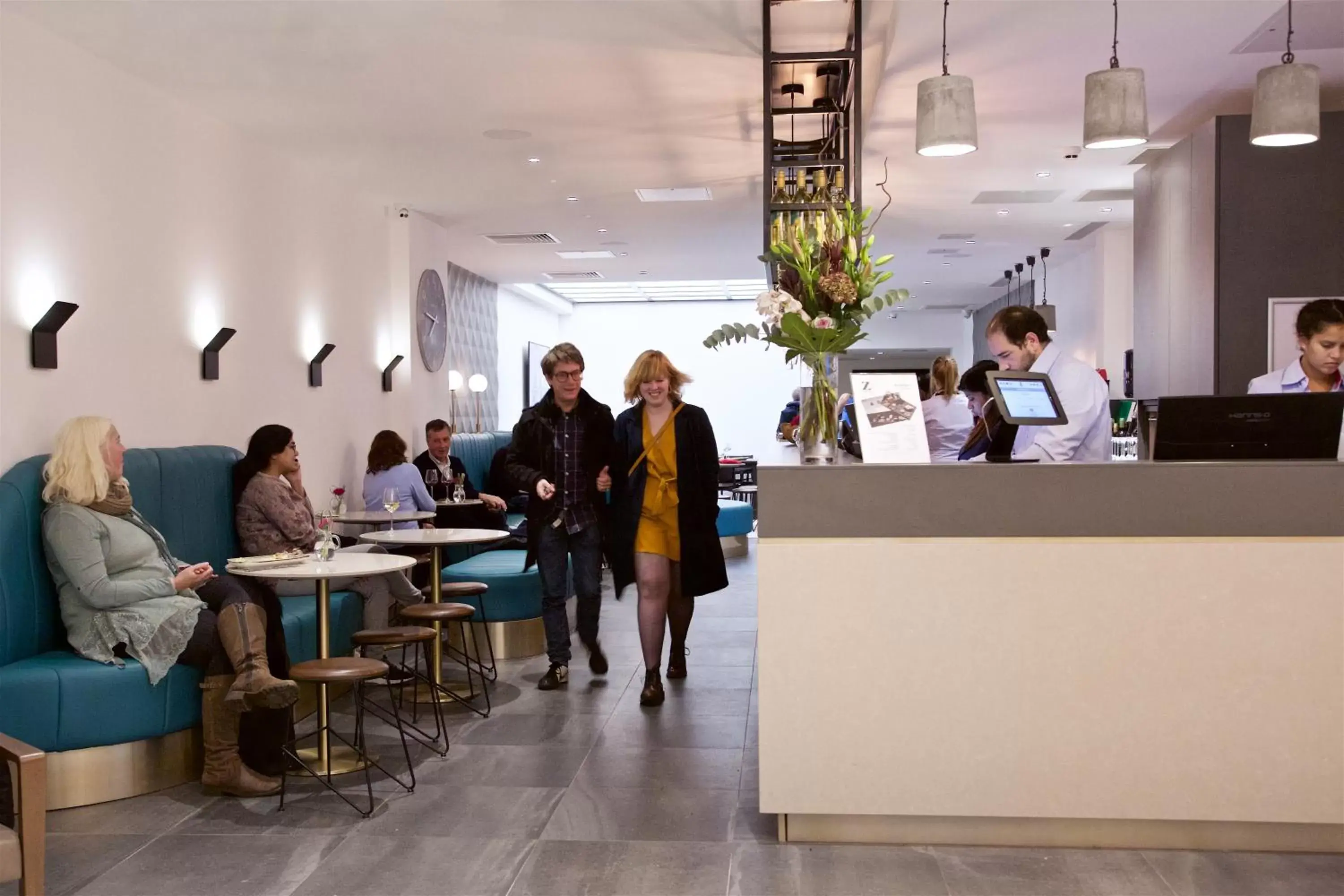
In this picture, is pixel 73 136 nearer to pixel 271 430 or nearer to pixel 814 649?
pixel 271 430

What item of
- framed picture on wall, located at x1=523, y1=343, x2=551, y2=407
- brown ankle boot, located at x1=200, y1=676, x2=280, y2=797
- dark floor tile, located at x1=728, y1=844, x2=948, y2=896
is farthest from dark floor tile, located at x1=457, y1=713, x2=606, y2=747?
framed picture on wall, located at x1=523, y1=343, x2=551, y2=407

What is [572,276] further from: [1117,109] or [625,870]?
[625,870]

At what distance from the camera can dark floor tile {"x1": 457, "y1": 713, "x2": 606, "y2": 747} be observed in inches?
190

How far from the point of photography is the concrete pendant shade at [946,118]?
4.31 m

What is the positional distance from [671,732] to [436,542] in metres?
1.49

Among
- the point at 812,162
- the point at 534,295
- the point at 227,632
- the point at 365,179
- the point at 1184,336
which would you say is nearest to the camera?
the point at 227,632

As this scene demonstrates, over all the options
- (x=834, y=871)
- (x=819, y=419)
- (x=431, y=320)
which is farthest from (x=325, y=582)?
(x=431, y=320)

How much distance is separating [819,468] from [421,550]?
4652 millimetres

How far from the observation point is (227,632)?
4.43 metres

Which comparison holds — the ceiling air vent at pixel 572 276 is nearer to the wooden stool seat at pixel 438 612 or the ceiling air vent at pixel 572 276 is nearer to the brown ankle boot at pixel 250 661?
the wooden stool seat at pixel 438 612

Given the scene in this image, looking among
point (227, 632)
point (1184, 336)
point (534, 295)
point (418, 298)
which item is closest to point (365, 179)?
point (418, 298)

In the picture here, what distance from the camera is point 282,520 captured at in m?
5.56

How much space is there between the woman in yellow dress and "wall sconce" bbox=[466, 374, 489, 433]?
7.52m

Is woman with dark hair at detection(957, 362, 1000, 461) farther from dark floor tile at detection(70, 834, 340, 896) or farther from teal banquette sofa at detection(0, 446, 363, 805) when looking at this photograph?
teal banquette sofa at detection(0, 446, 363, 805)
